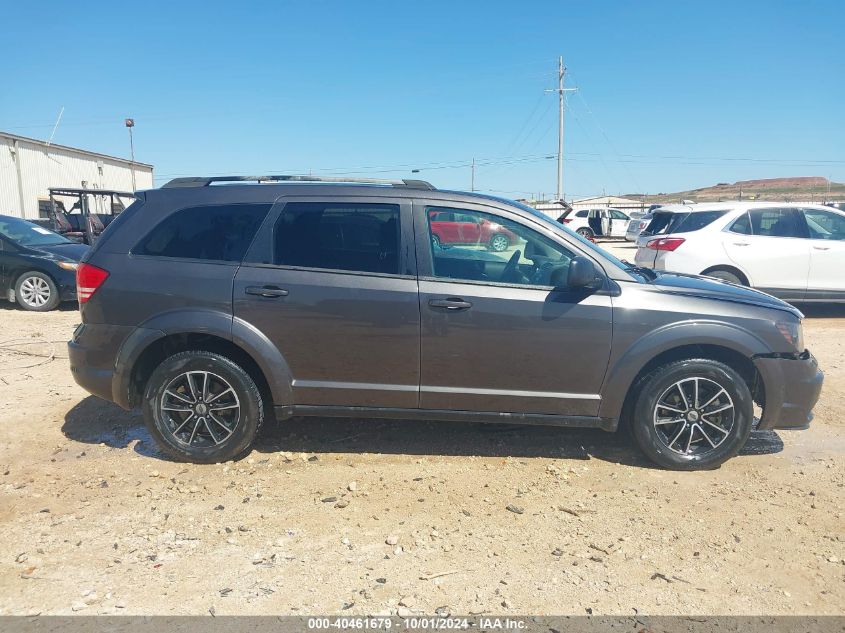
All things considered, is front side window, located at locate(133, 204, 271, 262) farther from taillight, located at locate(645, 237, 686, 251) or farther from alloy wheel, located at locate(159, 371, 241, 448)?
taillight, located at locate(645, 237, 686, 251)

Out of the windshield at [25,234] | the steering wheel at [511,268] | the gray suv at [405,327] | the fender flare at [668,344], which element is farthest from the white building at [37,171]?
the fender flare at [668,344]

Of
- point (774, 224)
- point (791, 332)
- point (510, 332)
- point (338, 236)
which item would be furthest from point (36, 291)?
point (774, 224)

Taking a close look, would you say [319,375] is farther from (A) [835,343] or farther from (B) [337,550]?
(A) [835,343]

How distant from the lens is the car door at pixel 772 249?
28.7ft

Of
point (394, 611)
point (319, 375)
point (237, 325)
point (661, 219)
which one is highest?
point (661, 219)

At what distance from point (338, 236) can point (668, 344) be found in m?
2.30

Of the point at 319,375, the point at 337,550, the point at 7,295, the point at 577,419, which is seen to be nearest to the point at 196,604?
the point at 337,550

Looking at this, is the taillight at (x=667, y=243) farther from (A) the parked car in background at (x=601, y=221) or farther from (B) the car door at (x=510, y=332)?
(A) the parked car in background at (x=601, y=221)

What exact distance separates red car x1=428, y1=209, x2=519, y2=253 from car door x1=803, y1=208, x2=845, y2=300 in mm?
6840

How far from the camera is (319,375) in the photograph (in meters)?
4.11

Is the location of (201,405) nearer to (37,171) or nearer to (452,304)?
(452,304)

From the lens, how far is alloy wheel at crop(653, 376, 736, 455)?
13.3ft

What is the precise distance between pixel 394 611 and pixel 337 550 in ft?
1.93

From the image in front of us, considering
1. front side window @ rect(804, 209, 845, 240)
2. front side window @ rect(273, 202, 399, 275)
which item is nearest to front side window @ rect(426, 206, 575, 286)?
front side window @ rect(273, 202, 399, 275)
